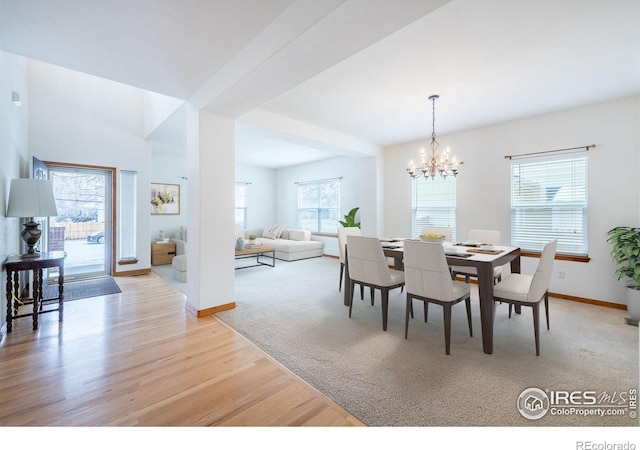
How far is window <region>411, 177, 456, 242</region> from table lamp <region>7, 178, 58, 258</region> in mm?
5329

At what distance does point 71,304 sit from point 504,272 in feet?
19.9

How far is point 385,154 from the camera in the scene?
19.0 ft

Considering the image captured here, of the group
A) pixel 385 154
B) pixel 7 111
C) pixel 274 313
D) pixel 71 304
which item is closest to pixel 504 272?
pixel 385 154

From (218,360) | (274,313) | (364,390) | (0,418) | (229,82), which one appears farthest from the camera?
(274,313)

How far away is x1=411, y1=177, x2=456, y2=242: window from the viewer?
16.1ft

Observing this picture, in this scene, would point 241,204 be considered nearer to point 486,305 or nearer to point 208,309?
point 208,309

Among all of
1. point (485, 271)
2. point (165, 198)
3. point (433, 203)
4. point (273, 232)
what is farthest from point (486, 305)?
point (165, 198)

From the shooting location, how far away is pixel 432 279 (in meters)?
2.39

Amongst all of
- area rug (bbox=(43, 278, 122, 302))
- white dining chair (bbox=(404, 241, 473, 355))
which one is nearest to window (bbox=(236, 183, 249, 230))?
area rug (bbox=(43, 278, 122, 302))

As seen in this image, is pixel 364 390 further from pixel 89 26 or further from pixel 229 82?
pixel 89 26

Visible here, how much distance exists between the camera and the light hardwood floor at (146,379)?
5.07ft

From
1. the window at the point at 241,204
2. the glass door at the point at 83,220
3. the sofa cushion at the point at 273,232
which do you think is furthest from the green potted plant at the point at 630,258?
the window at the point at 241,204

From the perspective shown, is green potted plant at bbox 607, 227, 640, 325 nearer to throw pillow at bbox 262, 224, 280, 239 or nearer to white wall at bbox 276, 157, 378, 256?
white wall at bbox 276, 157, 378, 256

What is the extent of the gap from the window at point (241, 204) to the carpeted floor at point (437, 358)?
499 centimetres
